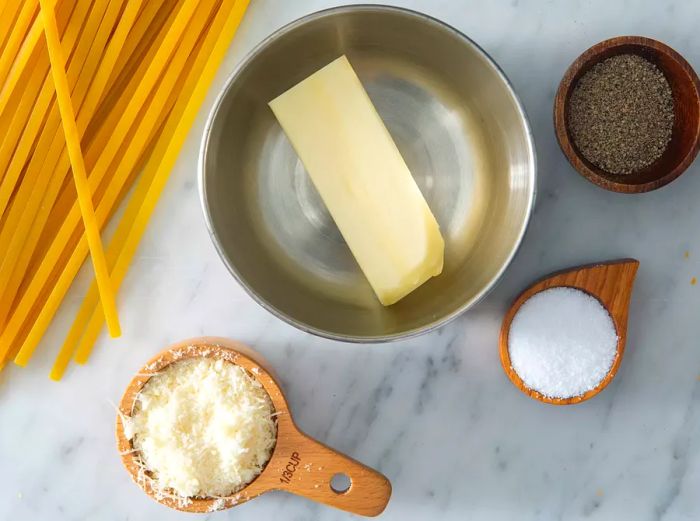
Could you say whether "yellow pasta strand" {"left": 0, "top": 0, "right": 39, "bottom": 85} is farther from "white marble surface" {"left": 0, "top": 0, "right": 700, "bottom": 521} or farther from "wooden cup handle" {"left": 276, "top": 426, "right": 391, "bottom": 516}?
"wooden cup handle" {"left": 276, "top": 426, "right": 391, "bottom": 516}

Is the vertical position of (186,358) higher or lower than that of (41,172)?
lower

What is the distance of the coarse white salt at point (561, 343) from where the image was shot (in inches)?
42.4

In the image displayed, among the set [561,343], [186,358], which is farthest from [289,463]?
[561,343]

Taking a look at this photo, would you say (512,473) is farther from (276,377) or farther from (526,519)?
(276,377)

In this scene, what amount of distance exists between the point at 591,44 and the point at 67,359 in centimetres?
98

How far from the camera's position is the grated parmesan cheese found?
1006mm

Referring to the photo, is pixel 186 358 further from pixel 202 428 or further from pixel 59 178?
pixel 59 178

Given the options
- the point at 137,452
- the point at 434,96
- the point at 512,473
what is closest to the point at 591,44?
the point at 434,96

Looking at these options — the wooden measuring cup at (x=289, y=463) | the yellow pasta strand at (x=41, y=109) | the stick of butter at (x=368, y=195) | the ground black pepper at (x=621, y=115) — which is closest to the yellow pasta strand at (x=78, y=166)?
the yellow pasta strand at (x=41, y=109)

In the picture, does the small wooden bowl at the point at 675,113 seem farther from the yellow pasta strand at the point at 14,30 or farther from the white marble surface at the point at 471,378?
the yellow pasta strand at the point at 14,30

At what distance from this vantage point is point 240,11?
1080 millimetres

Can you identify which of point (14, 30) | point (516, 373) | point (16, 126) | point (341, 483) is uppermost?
point (14, 30)

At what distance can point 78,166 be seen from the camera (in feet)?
3.38

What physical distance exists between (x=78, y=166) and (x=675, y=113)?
0.91 meters
